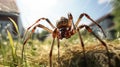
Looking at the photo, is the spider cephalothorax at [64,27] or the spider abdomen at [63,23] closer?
the spider cephalothorax at [64,27]

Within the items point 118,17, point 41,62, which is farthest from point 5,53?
point 118,17

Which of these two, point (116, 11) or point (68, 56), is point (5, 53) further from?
point (116, 11)

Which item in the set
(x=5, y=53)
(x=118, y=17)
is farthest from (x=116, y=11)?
(x=5, y=53)

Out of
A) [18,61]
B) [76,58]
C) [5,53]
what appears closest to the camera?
[76,58]

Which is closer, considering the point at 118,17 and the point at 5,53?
the point at 5,53

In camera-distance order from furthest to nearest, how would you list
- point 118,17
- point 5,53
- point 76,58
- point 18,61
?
point 118,17, point 5,53, point 18,61, point 76,58

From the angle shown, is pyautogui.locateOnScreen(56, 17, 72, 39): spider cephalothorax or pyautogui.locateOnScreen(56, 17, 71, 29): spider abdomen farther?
pyautogui.locateOnScreen(56, 17, 71, 29): spider abdomen

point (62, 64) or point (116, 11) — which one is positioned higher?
point (116, 11)

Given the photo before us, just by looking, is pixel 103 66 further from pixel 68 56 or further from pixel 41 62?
pixel 41 62

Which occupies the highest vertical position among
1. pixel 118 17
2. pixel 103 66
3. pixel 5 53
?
pixel 118 17
